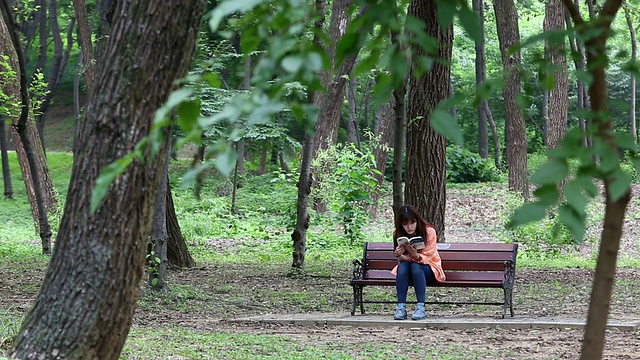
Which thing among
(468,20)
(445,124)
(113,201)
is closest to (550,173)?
(445,124)

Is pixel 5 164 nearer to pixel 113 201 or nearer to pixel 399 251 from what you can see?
pixel 399 251

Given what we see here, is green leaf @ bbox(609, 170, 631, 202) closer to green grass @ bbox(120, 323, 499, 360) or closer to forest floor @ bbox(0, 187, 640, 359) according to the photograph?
green grass @ bbox(120, 323, 499, 360)

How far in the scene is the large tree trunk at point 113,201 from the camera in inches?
147

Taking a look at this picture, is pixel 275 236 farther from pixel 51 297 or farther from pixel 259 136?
pixel 51 297

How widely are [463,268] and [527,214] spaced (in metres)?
7.45

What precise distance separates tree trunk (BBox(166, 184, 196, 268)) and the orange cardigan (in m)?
5.04

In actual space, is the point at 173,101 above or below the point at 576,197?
above

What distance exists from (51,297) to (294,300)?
22.0ft

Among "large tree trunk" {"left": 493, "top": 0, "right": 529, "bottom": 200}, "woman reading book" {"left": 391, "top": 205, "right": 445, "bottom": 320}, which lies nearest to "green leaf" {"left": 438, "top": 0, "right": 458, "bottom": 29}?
"woman reading book" {"left": 391, "top": 205, "right": 445, "bottom": 320}

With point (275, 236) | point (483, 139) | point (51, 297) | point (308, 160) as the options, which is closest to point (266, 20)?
point (51, 297)

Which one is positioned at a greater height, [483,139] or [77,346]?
[483,139]

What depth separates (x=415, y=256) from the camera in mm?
9047

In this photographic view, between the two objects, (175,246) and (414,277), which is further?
(175,246)

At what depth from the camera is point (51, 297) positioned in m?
3.86
